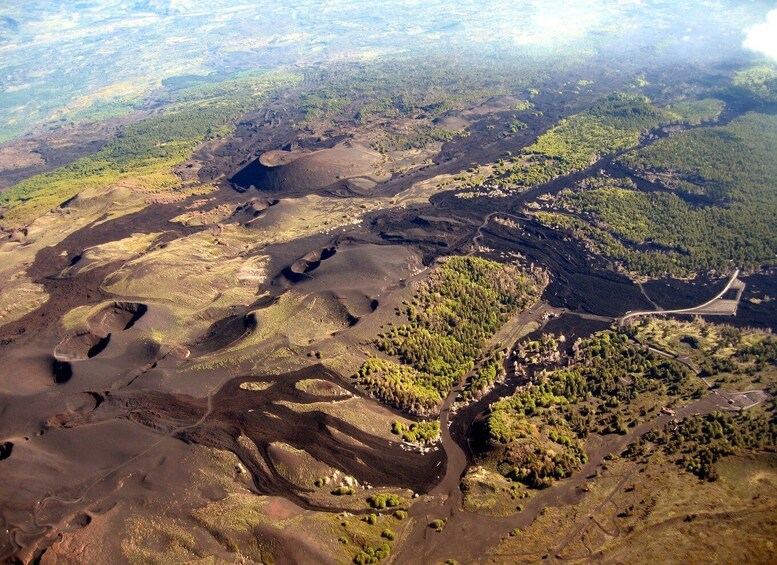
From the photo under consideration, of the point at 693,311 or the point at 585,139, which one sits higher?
the point at 585,139

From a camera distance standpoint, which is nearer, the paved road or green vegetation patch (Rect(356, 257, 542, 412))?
green vegetation patch (Rect(356, 257, 542, 412))

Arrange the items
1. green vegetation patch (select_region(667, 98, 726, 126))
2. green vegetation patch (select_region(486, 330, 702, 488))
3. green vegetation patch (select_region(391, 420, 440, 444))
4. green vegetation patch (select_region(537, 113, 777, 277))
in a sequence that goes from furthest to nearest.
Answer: green vegetation patch (select_region(667, 98, 726, 126))
green vegetation patch (select_region(537, 113, 777, 277))
green vegetation patch (select_region(391, 420, 440, 444))
green vegetation patch (select_region(486, 330, 702, 488))

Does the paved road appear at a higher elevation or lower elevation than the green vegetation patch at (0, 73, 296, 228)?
lower

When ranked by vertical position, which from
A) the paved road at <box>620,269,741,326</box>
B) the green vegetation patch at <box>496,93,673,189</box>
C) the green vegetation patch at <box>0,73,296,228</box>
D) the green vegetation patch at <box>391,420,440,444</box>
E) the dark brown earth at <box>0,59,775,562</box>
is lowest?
the green vegetation patch at <box>391,420,440,444</box>

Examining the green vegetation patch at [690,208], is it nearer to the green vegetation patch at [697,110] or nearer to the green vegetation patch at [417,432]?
the green vegetation patch at [697,110]

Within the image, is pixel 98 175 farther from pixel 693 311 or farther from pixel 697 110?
pixel 697 110

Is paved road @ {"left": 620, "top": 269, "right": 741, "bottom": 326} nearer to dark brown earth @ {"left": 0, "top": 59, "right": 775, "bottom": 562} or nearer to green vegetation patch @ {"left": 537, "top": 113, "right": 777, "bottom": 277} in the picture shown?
dark brown earth @ {"left": 0, "top": 59, "right": 775, "bottom": 562}

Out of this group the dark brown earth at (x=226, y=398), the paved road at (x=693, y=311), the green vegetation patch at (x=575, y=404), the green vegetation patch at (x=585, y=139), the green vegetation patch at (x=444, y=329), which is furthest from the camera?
the green vegetation patch at (x=585, y=139)

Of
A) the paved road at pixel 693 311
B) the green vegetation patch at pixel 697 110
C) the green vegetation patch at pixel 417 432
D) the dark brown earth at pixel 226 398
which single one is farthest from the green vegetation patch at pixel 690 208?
the green vegetation patch at pixel 417 432

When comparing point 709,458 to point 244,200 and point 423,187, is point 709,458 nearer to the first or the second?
point 423,187

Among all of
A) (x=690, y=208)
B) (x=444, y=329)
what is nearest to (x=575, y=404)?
(x=444, y=329)

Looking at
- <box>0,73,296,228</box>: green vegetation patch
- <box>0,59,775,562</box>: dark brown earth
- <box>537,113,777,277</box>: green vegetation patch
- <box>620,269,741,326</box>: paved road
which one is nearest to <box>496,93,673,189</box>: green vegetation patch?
<box>537,113,777,277</box>: green vegetation patch
